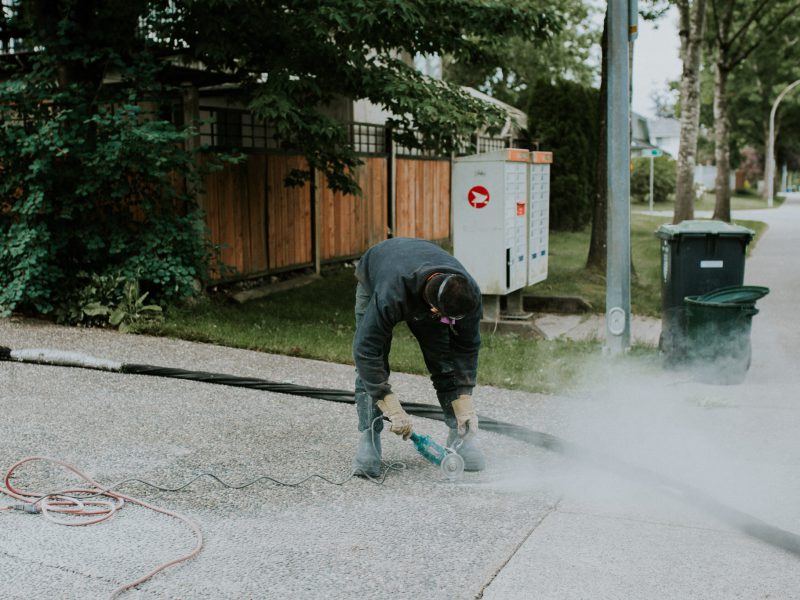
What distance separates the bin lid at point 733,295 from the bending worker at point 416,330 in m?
3.12

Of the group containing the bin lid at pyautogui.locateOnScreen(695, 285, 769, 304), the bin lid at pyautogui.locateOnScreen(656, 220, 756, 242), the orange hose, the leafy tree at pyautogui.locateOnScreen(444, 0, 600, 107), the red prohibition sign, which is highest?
the leafy tree at pyautogui.locateOnScreen(444, 0, 600, 107)

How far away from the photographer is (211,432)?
5.73 meters

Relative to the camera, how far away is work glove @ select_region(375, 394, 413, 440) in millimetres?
4453

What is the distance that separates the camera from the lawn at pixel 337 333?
750cm

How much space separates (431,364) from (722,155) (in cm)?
2163

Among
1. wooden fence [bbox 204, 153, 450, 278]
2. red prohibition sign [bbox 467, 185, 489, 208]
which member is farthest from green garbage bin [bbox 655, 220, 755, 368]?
wooden fence [bbox 204, 153, 450, 278]

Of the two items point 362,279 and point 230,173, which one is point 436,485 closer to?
point 362,279

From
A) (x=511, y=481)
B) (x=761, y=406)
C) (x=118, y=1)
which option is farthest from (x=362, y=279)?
(x=118, y=1)

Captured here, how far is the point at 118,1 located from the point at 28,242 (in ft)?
8.22

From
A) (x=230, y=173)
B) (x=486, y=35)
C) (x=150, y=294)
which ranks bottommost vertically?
(x=150, y=294)

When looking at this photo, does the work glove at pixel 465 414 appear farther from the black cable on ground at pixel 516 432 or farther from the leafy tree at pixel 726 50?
the leafy tree at pixel 726 50

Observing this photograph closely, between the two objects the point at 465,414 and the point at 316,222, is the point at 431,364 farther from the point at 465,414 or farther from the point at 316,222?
the point at 316,222

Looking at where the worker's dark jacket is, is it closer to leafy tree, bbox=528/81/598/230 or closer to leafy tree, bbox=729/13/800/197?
leafy tree, bbox=528/81/598/230

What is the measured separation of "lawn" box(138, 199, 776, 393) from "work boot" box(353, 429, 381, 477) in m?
2.26
